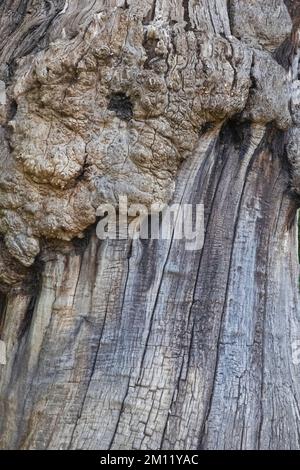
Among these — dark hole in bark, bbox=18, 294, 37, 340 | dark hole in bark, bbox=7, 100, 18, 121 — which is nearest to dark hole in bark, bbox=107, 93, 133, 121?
dark hole in bark, bbox=7, 100, 18, 121

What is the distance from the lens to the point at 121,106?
7.44 feet

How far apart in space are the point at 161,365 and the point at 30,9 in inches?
54.1

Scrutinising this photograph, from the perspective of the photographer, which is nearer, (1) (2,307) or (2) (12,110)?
(2) (12,110)

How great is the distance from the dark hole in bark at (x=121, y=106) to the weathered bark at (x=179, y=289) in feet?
0.04

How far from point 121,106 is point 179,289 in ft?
2.00

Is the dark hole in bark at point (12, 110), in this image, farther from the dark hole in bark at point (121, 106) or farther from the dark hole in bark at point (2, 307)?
the dark hole in bark at point (2, 307)

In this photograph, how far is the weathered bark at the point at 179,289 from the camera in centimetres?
221

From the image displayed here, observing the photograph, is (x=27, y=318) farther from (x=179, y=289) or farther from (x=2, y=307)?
(x=179, y=289)

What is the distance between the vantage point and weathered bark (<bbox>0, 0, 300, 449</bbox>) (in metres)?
2.21

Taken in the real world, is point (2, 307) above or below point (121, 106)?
below

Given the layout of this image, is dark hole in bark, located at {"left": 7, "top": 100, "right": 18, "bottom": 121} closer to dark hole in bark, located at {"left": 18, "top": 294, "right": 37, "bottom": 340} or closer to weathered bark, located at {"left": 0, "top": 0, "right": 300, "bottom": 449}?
weathered bark, located at {"left": 0, "top": 0, "right": 300, "bottom": 449}

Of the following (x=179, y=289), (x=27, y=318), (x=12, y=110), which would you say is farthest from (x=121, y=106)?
(x=27, y=318)

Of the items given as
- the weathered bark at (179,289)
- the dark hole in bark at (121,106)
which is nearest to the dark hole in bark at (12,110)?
the weathered bark at (179,289)
